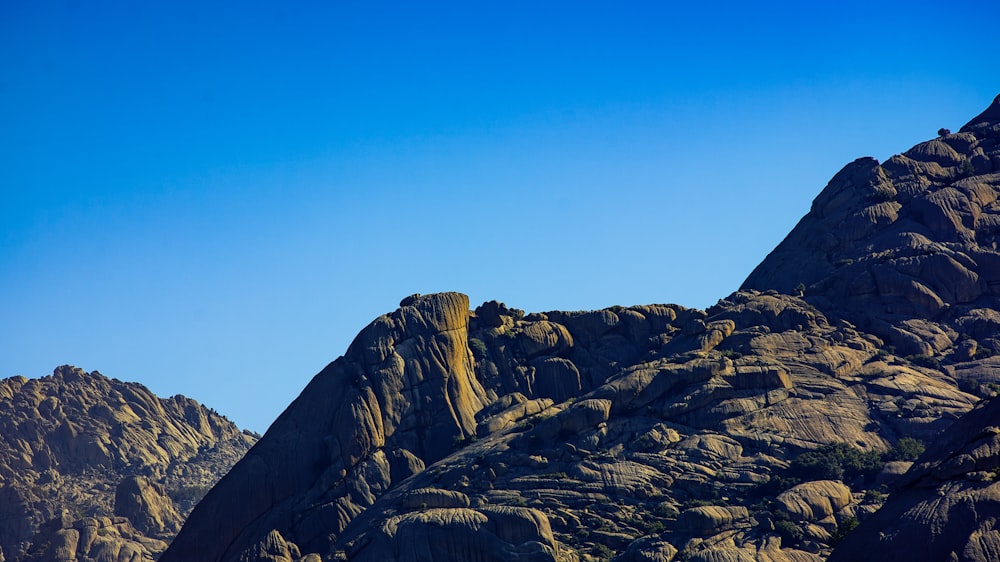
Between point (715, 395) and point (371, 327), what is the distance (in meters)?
44.5

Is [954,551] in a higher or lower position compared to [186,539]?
lower

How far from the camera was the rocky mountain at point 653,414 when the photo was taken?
119 metres

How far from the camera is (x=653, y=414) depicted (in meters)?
135

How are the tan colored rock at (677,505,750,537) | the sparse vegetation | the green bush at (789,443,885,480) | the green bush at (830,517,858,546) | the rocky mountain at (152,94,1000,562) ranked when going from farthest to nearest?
the sparse vegetation
the green bush at (789,443,885,480)
the rocky mountain at (152,94,1000,562)
the tan colored rock at (677,505,750,537)
the green bush at (830,517,858,546)

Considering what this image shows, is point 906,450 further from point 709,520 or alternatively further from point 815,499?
point 709,520

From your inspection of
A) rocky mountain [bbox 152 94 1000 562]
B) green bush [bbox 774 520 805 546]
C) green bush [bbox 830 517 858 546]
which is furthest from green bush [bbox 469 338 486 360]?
green bush [bbox 830 517 858 546]

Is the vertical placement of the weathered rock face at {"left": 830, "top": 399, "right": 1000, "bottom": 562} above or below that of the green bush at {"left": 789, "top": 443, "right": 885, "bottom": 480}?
below

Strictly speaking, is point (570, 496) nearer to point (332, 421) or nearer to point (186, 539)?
point (332, 421)

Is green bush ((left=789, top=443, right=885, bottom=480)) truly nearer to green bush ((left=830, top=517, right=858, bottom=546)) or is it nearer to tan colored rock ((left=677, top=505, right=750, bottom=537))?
green bush ((left=830, top=517, right=858, bottom=546))

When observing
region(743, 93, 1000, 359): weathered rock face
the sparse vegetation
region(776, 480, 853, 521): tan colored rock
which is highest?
region(743, 93, 1000, 359): weathered rock face

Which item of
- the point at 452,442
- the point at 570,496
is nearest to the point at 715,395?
the point at 570,496

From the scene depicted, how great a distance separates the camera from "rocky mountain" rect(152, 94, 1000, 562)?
390 feet

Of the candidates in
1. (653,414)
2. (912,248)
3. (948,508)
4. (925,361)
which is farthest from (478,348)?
(948,508)

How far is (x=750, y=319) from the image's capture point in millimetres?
154250
